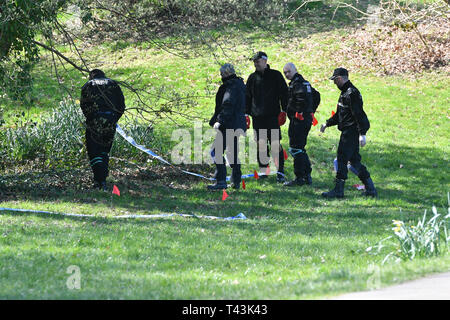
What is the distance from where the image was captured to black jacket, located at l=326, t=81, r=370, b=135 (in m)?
10.7

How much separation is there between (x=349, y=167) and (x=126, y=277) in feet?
18.7

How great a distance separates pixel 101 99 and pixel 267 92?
2.94 m

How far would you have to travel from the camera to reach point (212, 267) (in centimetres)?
704

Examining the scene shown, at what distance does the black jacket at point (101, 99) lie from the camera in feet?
36.4

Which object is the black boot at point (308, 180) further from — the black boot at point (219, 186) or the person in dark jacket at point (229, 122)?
the black boot at point (219, 186)

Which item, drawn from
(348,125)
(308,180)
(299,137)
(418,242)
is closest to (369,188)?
(348,125)

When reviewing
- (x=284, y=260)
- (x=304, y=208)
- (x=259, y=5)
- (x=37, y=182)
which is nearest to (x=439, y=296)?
(x=284, y=260)

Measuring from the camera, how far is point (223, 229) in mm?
8953

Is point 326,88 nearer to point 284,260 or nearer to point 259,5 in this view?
point 259,5

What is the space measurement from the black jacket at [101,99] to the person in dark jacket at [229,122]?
1652 millimetres

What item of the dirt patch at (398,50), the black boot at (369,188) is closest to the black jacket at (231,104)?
the black boot at (369,188)

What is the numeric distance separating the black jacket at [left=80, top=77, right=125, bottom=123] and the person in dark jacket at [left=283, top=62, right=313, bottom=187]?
2.89 metres

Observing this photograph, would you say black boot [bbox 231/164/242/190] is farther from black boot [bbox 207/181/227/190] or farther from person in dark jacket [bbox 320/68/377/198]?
Result: person in dark jacket [bbox 320/68/377/198]
